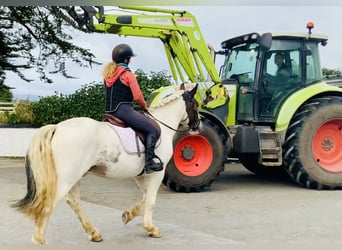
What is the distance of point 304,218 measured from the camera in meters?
6.59

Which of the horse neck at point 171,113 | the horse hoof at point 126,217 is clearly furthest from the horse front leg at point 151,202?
the horse neck at point 171,113

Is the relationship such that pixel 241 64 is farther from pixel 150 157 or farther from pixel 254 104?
pixel 150 157

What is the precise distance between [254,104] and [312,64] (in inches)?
55.3

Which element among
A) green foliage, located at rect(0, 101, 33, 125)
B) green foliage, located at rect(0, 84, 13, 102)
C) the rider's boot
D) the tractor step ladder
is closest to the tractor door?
the tractor step ladder

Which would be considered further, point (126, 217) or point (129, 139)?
point (126, 217)

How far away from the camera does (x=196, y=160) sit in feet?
28.8

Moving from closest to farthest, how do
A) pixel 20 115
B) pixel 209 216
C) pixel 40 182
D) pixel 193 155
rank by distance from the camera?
pixel 40 182
pixel 209 216
pixel 193 155
pixel 20 115

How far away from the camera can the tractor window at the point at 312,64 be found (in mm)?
9352

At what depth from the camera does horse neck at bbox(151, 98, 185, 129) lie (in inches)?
244

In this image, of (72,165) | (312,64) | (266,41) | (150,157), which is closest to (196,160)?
(266,41)

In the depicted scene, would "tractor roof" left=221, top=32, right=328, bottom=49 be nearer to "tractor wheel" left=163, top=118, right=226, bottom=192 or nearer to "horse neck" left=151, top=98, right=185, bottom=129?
"tractor wheel" left=163, top=118, right=226, bottom=192

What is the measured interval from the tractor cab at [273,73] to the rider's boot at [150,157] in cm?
399

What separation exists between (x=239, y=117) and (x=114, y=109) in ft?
14.1

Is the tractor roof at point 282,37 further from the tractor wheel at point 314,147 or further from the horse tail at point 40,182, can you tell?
the horse tail at point 40,182
